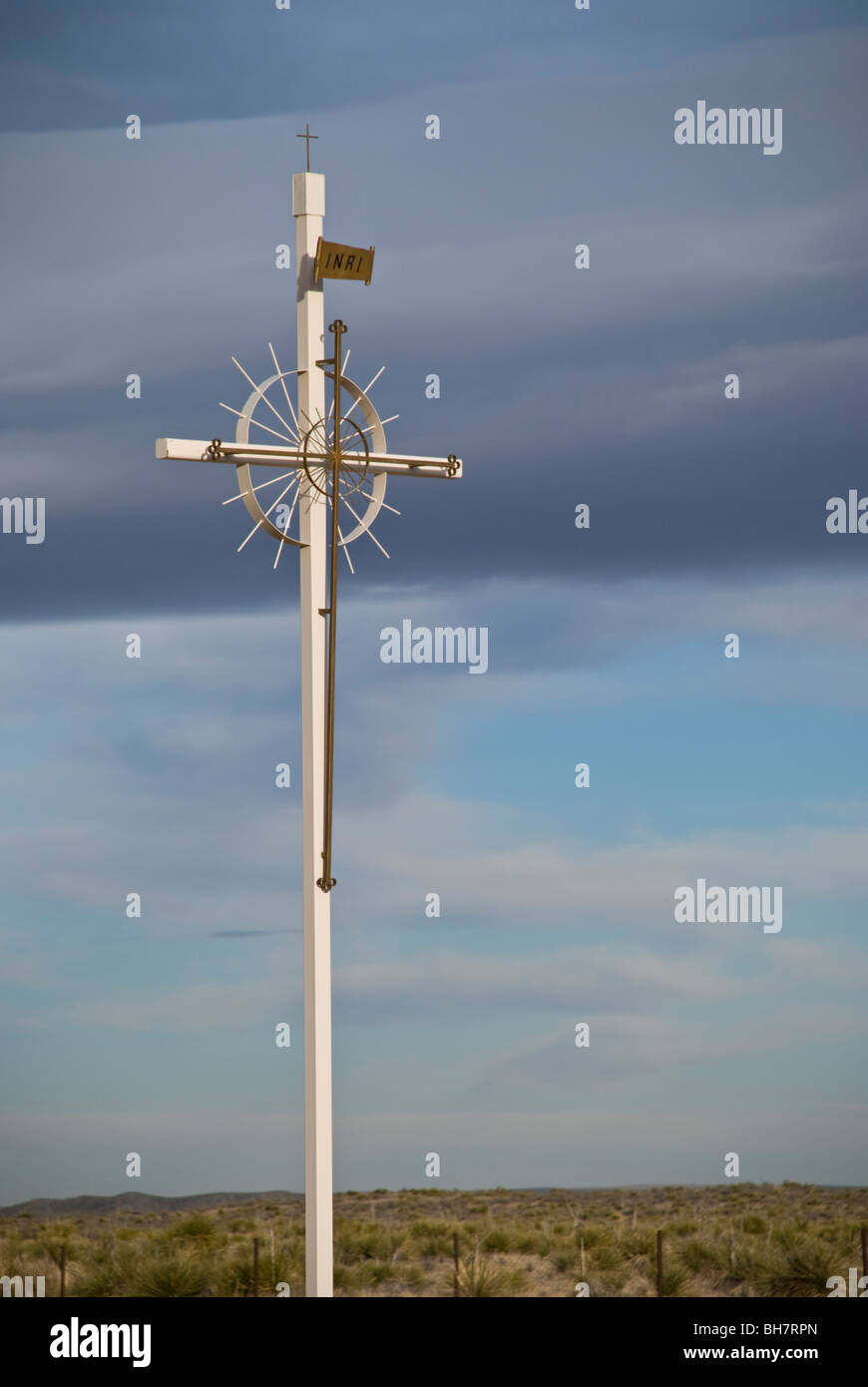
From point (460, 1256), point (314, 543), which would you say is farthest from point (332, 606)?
point (460, 1256)

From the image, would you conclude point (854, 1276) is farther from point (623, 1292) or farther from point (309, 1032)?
point (309, 1032)

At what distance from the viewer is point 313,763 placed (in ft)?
38.6

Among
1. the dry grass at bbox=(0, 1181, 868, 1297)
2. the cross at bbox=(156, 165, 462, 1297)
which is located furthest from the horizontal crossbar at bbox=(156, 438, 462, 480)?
the dry grass at bbox=(0, 1181, 868, 1297)

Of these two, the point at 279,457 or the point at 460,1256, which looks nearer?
the point at 279,457

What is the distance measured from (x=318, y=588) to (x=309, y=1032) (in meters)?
3.09

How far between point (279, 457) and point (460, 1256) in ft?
26.2

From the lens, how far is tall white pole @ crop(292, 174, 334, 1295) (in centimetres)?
1162

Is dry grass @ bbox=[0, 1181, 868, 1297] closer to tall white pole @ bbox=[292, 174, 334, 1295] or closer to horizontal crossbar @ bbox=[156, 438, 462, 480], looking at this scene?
tall white pole @ bbox=[292, 174, 334, 1295]

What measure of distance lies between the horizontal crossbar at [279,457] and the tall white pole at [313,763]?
0.24 meters

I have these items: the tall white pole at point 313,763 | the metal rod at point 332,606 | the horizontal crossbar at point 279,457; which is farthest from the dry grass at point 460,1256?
the horizontal crossbar at point 279,457

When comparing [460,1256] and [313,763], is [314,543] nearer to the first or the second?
[313,763]
